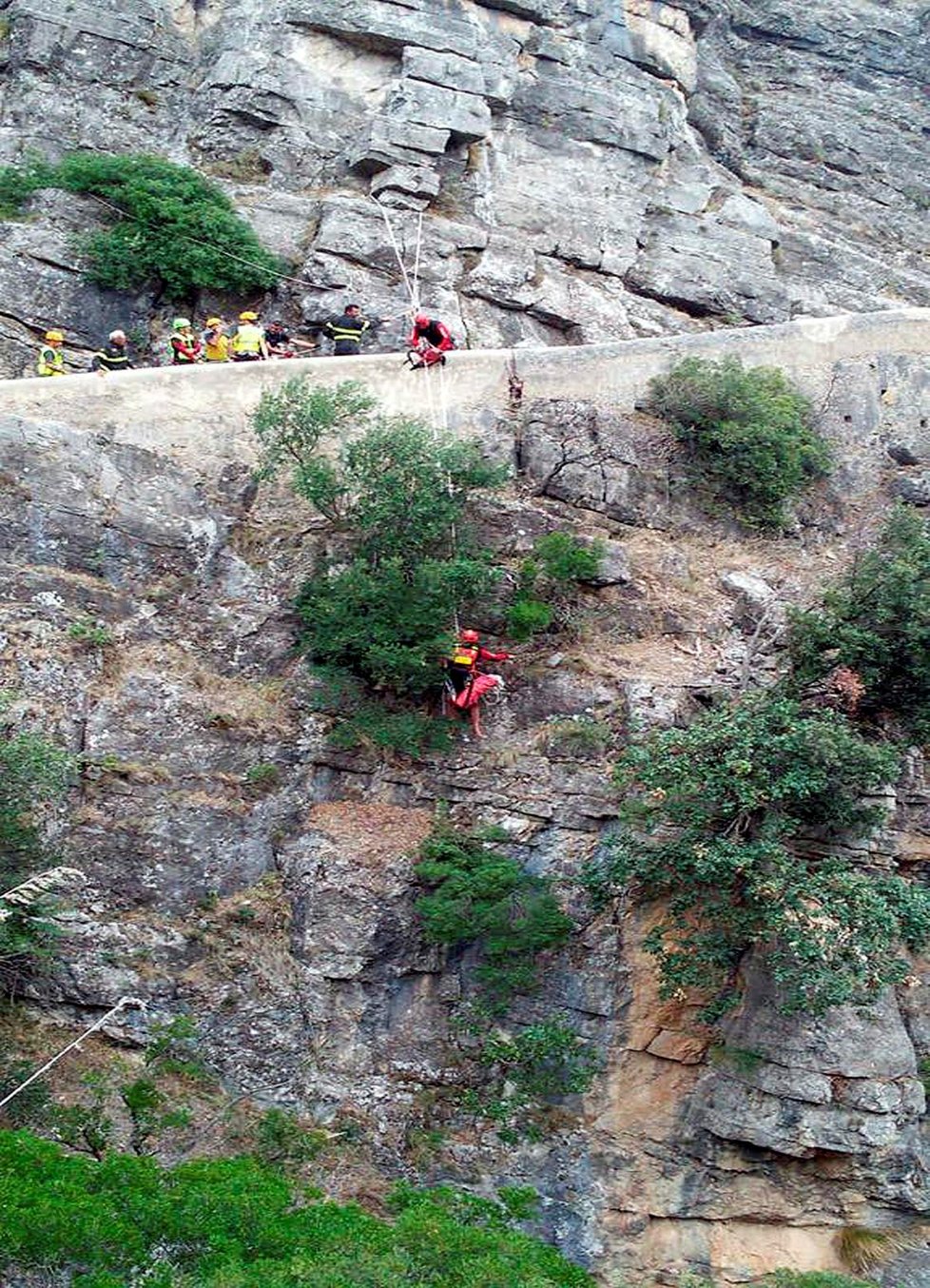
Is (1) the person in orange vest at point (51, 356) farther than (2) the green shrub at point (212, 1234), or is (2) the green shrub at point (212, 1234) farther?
(1) the person in orange vest at point (51, 356)

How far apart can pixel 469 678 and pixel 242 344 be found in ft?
19.6

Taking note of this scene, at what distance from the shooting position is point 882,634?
15.1 m

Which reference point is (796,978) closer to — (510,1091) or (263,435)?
(510,1091)

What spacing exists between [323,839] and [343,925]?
88 centimetres

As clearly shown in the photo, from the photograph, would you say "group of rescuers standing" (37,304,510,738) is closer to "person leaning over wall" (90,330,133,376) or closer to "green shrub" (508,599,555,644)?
"person leaning over wall" (90,330,133,376)

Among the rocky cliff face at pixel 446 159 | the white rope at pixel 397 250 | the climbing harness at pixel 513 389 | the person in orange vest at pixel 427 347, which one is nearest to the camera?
the person in orange vest at pixel 427 347

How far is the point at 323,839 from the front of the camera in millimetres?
15023

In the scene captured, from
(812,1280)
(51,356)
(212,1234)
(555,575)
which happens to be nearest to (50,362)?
(51,356)

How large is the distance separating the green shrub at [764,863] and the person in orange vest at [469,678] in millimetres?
1765

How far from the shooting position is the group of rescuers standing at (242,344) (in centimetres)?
1827

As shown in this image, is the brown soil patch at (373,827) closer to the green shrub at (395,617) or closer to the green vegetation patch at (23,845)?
the green shrub at (395,617)

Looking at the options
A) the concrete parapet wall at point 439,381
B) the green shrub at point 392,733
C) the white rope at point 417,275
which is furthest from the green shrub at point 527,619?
the white rope at point 417,275

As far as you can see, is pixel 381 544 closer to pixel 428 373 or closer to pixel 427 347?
pixel 428 373

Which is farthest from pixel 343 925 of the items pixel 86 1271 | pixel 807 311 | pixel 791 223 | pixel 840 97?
pixel 840 97
